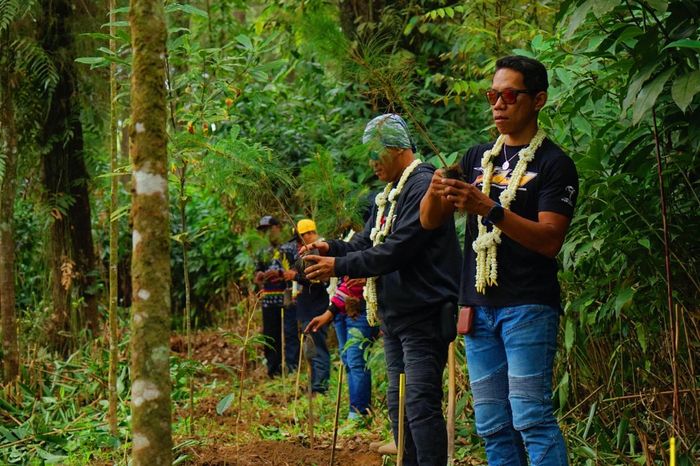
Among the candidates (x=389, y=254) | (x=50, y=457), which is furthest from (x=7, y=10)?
(x=389, y=254)

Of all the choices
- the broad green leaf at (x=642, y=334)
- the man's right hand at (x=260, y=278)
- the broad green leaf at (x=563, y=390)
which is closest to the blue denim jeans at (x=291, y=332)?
the man's right hand at (x=260, y=278)

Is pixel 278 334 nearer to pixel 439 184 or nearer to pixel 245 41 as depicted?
pixel 245 41

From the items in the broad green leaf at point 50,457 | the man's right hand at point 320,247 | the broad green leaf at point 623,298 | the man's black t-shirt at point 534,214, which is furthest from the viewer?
the broad green leaf at point 50,457

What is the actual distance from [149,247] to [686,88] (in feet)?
6.28

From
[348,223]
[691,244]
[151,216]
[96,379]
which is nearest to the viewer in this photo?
[151,216]

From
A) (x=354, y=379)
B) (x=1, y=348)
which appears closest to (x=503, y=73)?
(x=354, y=379)

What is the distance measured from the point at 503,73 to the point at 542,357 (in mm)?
1182

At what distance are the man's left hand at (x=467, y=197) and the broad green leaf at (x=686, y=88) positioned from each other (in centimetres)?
76

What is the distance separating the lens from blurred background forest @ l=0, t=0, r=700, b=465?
13.3 feet

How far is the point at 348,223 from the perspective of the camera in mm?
7191

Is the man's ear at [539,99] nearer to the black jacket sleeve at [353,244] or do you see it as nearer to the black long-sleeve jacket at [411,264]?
the black long-sleeve jacket at [411,264]

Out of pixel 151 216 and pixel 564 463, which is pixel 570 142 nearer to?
pixel 564 463

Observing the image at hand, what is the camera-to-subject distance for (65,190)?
31.1ft

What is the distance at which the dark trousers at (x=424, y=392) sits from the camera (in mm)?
4336
